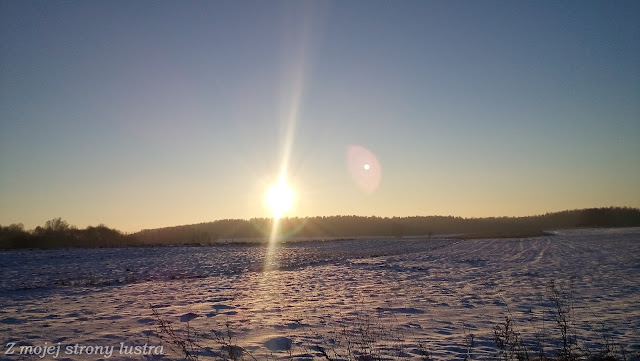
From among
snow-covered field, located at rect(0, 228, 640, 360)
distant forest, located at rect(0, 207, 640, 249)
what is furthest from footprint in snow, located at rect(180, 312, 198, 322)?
distant forest, located at rect(0, 207, 640, 249)

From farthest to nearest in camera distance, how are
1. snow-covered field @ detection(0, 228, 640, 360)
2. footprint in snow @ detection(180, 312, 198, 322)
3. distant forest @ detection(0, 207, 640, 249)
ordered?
distant forest @ detection(0, 207, 640, 249) → footprint in snow @ detection(180, 312, 198, 322) → snow-covered field @ detection(0, 228, 640, 360)

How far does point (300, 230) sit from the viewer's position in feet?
538

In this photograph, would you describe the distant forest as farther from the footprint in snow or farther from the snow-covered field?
the footprint in snow

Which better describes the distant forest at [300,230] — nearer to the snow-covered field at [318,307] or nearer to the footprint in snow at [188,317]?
the snow-covered field at [318,307]

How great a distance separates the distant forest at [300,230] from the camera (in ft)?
220

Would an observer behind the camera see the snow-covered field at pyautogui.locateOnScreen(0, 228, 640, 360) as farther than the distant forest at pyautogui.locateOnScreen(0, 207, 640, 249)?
No

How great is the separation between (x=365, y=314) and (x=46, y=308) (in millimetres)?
10761

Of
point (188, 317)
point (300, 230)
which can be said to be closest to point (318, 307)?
point (188, 317)

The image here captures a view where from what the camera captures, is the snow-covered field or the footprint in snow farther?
the footprint in snow

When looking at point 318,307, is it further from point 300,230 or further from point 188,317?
point 300,230

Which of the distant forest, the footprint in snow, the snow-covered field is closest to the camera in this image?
the snow-covered field

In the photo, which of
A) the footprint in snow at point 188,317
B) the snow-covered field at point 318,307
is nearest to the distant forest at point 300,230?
the snow-covered field at point 318,307

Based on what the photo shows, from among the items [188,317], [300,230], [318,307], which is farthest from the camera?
[300,230]

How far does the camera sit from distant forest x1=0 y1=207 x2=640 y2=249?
6703 centimetres
